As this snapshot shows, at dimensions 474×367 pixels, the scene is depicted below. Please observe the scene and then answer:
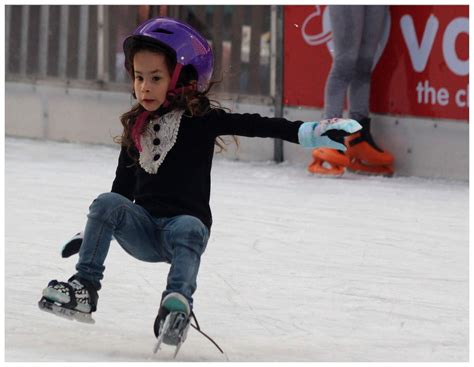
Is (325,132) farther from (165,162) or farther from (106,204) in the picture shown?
(106,204)

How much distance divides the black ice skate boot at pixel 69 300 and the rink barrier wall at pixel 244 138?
463 centimetres

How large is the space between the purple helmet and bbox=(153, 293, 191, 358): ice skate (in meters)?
0.78

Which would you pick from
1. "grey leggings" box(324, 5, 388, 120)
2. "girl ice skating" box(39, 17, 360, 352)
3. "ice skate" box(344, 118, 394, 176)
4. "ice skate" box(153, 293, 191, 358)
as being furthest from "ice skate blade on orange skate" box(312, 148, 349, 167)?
"ice skate" box(153, 293, 191, 358)

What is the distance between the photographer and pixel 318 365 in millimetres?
4320

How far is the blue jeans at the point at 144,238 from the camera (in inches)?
167

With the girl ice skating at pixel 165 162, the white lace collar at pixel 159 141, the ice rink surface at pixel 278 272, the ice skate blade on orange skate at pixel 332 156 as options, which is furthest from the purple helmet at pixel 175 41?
the ice skate blade on orange skate at pixel 332 156

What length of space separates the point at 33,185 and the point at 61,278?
2.36 m

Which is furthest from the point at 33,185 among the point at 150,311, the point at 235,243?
Answer: the point at 150,311

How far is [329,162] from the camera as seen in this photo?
863cm

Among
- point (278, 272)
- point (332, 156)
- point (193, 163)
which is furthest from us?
point (332, 156)

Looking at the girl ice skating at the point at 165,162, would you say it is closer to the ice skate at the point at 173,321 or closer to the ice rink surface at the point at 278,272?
the ice skate at the point at 173,321

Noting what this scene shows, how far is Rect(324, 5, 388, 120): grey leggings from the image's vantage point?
856 cm

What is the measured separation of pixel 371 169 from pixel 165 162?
4.46m

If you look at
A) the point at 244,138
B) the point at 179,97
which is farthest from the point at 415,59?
the point at 179,97
